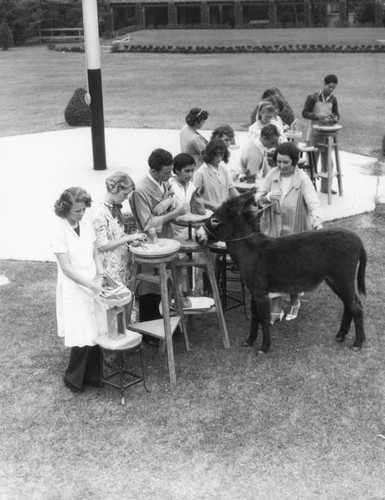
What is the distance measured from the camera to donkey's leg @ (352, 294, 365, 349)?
630 centimetres

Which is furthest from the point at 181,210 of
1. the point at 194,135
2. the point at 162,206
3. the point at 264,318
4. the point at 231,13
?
the point at 231,13

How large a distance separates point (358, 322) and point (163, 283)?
6.03 feet

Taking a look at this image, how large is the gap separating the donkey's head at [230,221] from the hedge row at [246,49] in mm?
33342

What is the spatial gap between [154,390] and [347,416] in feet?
5.10

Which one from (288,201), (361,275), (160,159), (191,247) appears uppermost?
(160,159)

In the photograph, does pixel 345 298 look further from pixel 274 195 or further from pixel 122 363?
pixel 122 363

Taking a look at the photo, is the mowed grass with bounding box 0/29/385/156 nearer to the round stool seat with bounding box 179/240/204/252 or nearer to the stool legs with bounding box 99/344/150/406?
the round stool seat with bounding box 179/240/204/252

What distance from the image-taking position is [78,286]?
551cm

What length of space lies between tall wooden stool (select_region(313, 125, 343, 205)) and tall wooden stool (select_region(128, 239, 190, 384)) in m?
4.88

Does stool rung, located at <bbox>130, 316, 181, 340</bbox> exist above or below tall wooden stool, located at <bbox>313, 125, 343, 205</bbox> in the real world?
below

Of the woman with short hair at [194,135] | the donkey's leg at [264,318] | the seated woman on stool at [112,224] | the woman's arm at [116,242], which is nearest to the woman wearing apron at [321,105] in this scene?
the woman with short hair at [194,135]

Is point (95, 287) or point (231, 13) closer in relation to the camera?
point (95, 287)

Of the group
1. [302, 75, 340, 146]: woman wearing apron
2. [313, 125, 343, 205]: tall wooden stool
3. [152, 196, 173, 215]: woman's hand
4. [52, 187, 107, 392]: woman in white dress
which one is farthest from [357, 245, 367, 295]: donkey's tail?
[302, 75, 340, 146]: woman wearing apron

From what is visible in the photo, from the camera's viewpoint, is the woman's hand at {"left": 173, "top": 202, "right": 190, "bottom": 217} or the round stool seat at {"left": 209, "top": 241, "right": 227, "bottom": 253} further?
the round stool seat at {"left": 209, "top": 241, "right": 227, "bottom": 253}
